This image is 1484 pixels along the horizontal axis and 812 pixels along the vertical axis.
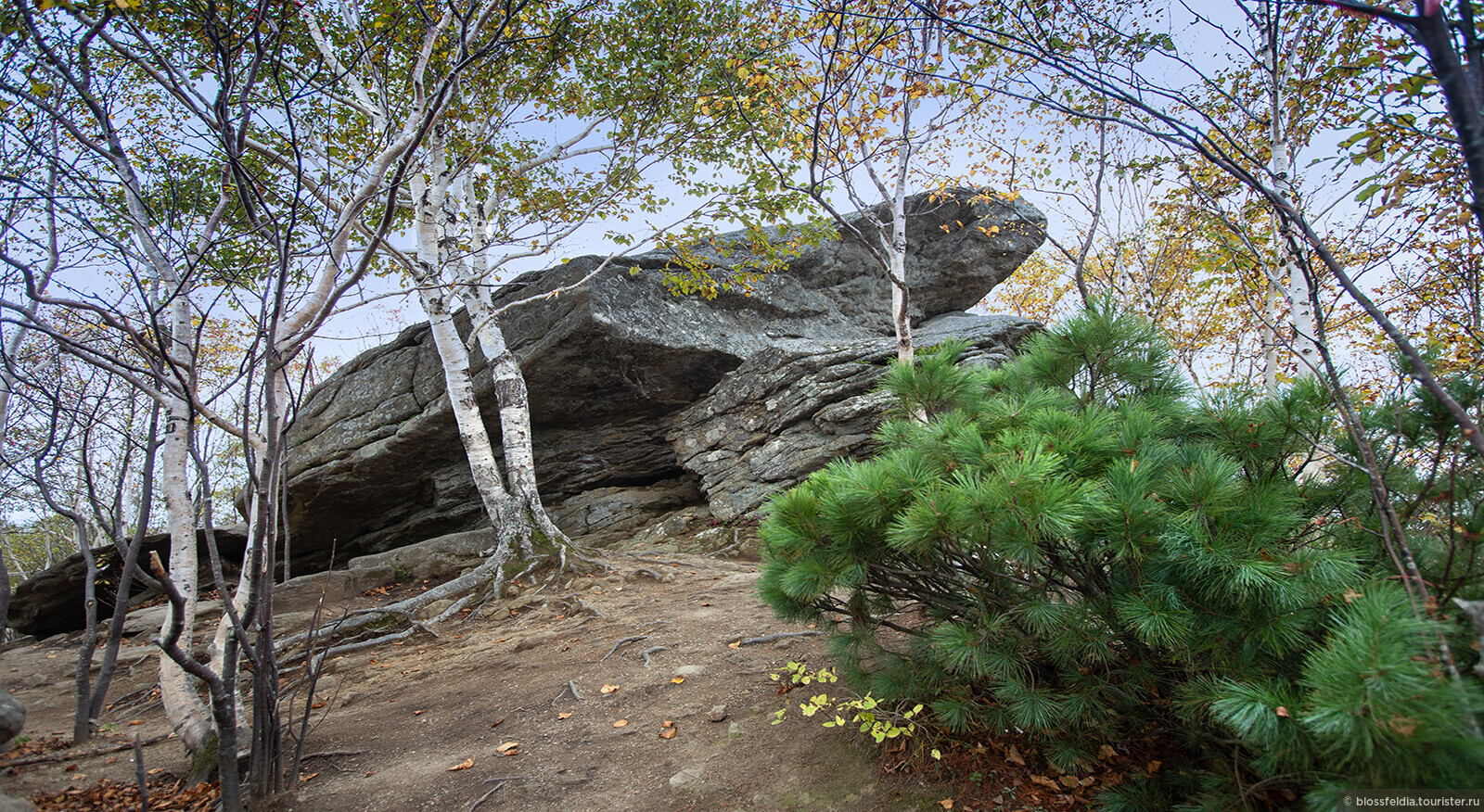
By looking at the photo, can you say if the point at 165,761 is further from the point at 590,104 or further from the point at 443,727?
the point at 590,104

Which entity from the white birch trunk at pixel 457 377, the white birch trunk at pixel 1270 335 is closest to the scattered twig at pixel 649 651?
the white birch trunk at pixel 457 377

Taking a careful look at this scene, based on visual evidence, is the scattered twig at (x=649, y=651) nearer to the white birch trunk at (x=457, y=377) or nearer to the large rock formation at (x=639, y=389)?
the white birch trunk at (x=457, y=377)

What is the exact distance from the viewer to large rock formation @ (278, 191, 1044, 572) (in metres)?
9.50

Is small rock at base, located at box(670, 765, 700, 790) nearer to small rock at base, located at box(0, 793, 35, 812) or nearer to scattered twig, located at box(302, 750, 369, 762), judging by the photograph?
scattered twig, located at box(302, 750, 369, 762)

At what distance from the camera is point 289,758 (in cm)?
353

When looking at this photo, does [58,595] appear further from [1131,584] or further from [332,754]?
[1131,584]

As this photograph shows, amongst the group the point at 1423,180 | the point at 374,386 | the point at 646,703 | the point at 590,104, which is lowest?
the point at 646,703

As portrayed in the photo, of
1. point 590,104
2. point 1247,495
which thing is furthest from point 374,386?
point 1247,495

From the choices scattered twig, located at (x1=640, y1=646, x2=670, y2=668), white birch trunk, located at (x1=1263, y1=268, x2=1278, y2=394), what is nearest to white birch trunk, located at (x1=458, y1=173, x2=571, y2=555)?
scattered twig, located at (x1=640, y1=646, x2=670, y2=668)

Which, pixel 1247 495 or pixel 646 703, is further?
pixel 646 703

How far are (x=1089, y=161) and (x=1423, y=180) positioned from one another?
6972 mm

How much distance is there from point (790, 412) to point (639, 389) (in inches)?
104

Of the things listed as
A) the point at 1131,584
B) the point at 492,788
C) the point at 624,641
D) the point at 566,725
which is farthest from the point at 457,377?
the point at 1131,584

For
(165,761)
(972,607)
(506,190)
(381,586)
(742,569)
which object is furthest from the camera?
(506,190)
